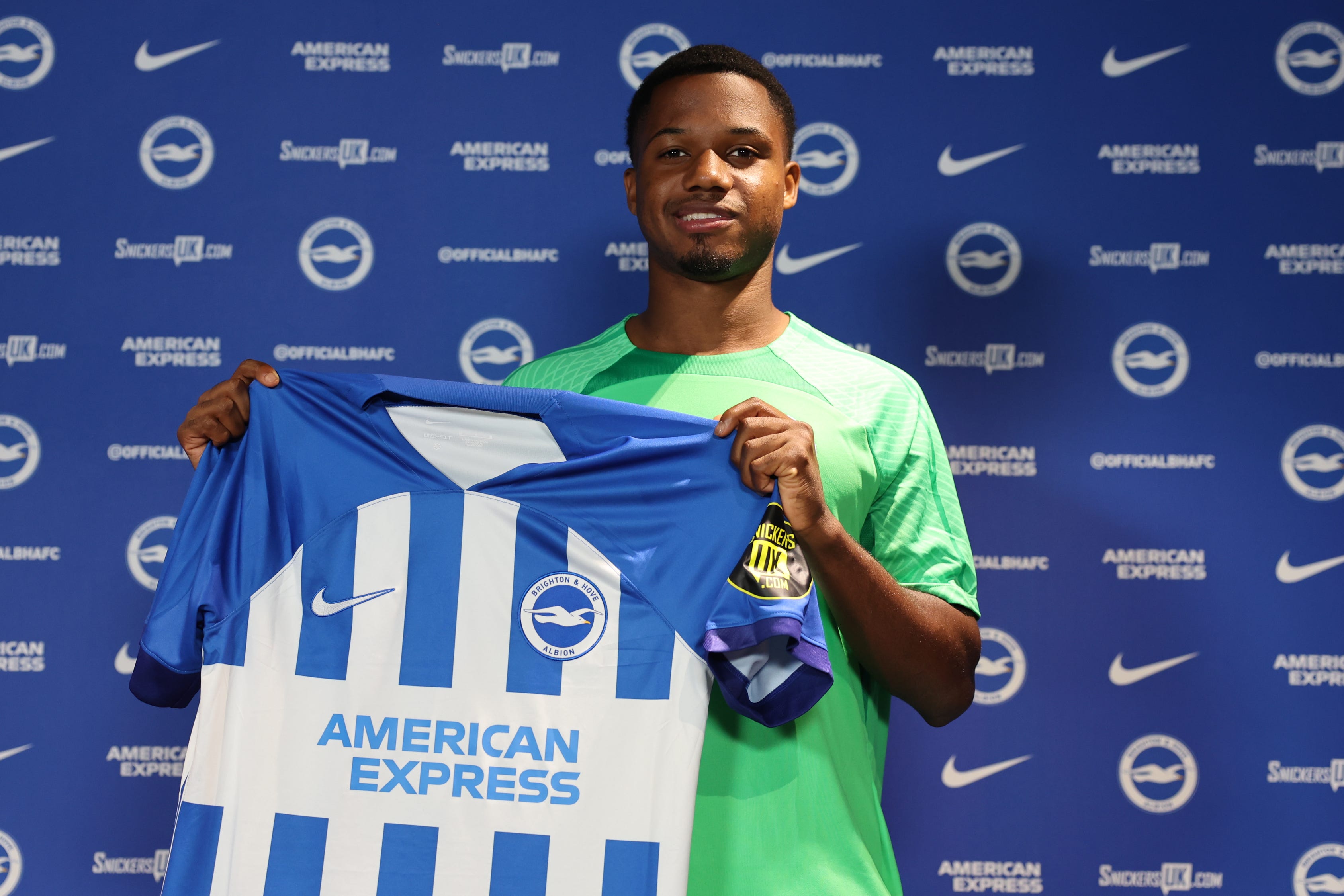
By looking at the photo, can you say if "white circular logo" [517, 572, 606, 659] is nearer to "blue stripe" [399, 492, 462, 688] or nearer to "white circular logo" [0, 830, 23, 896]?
"blue stripe" [399, 492, 462, 688]

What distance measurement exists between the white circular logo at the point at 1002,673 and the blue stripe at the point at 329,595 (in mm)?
1738

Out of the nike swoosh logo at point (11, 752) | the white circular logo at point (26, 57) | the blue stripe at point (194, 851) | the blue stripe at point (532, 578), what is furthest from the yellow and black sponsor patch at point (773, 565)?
the white circular logo at point (26, 57)

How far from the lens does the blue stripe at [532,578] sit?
1331mm

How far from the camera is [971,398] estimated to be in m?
2.60

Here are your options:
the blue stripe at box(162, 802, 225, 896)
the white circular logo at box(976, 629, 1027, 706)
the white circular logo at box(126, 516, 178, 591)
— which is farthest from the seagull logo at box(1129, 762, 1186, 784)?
the white circular logo at box(126, 516, 178, 591)

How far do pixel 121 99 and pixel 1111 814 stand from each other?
128 inches

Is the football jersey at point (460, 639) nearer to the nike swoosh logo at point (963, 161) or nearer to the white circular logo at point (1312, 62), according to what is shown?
the nike swoosh logo at point (963, 161)

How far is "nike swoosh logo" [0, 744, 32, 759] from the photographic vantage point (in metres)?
2.55

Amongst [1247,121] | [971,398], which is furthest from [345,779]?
[1247,121]

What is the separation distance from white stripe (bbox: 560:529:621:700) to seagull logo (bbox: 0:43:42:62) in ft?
8.03

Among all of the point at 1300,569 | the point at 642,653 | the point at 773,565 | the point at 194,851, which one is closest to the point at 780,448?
the point at 773,565

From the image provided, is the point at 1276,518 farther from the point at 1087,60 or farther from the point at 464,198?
the point at 464,198

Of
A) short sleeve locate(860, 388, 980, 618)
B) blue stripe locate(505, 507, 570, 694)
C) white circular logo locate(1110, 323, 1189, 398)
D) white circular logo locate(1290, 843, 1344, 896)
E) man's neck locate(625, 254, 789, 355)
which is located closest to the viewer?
blue stripe locate(505, 507, 570, 694)

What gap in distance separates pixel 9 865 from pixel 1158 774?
2.97 metres
